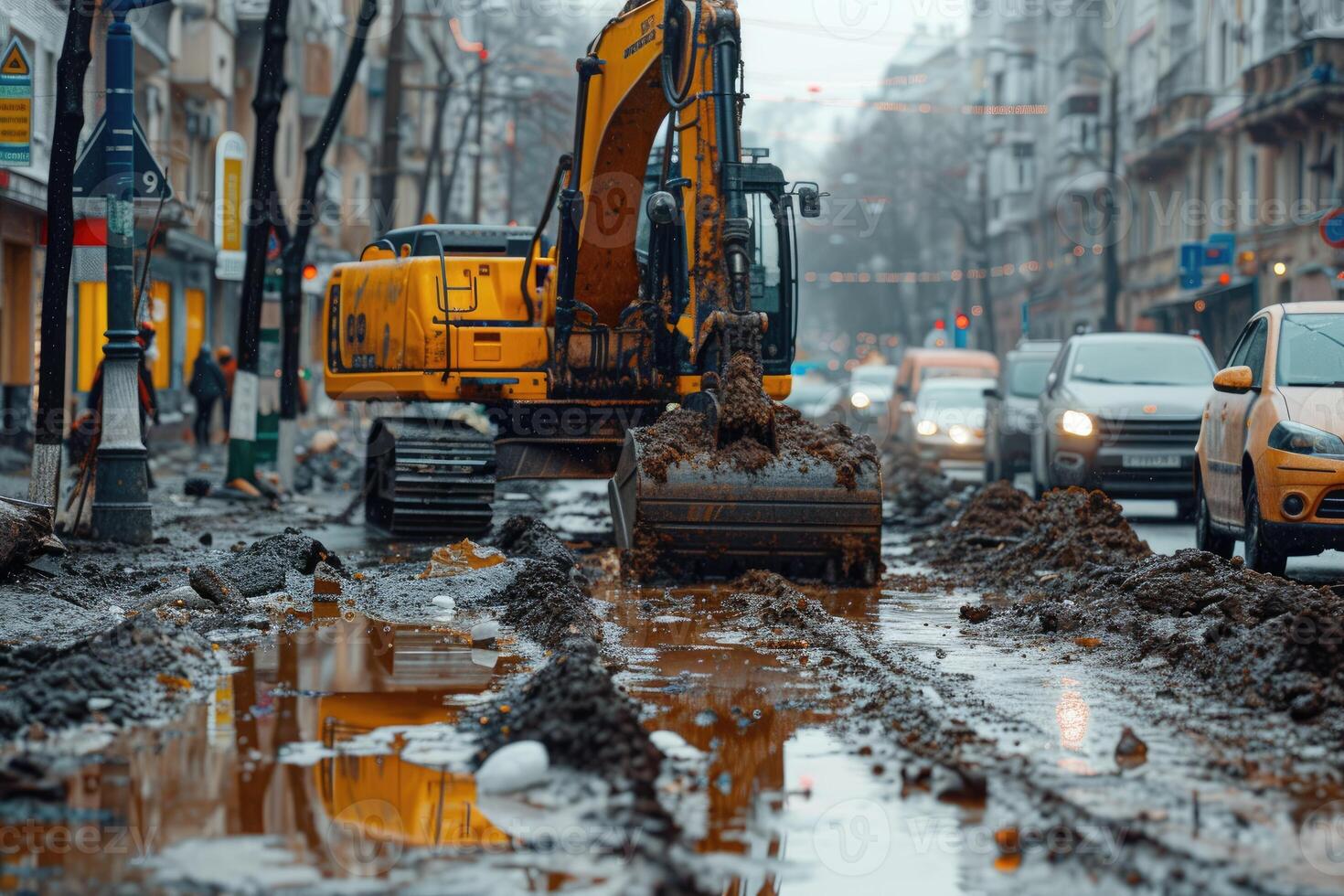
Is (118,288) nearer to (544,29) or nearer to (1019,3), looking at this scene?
(544,29)

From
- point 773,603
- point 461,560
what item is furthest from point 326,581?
point 773,603

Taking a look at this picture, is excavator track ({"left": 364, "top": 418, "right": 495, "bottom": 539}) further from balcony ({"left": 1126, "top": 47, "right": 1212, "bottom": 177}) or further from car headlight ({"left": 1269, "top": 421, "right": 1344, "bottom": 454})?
balcony ({"left": 1126, "top": 47, "right": 1212, "bottom": 177})

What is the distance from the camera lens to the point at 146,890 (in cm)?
459

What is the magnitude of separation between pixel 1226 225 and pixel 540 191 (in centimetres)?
3143

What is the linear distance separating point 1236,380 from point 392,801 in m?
7.77

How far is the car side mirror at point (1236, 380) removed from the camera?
1188 centimetres

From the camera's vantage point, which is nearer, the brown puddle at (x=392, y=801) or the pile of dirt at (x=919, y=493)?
the brown puddle at (x=392, y=801)

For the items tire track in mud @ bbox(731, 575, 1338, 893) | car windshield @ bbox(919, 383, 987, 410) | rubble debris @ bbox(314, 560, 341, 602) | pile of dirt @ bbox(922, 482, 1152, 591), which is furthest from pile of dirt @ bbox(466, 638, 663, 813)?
car windshield @ bbox(919, 383, 987, 410)

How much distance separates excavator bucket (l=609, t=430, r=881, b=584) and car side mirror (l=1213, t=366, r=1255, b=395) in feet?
7.20

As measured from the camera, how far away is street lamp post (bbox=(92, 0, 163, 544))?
45.5ft

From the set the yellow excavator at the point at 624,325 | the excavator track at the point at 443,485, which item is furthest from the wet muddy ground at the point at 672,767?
the excavator track at the point at 443,485

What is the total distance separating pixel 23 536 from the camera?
1097 cm

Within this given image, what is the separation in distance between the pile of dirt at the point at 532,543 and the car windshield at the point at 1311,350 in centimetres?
459

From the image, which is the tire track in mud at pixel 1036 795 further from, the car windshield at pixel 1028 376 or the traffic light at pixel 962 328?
the traffic light at pixel 962 328
